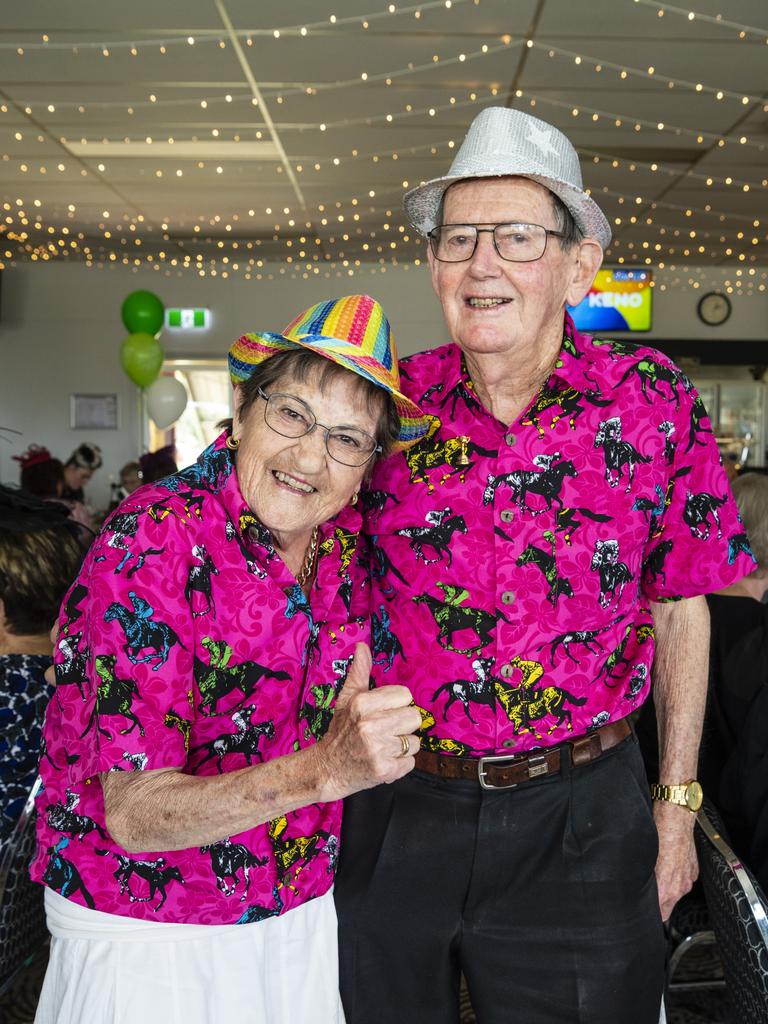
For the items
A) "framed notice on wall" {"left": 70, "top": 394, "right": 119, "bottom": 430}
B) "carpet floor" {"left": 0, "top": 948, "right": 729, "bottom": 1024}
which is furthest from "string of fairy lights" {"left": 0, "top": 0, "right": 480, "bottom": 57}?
"framed notice on wall" {"left": 70, "top": 394, "right": 119, "bottom": 430}

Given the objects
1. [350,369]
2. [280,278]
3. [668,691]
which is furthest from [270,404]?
[280,278]

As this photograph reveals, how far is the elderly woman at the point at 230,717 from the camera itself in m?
1.14

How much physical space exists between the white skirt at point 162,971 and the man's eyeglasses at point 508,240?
1.03m

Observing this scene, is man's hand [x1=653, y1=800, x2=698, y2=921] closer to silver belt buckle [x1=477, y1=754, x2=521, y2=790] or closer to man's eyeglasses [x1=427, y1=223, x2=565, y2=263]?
silver belt buckle [x1=477, y1=754, x2=521, y2=790]

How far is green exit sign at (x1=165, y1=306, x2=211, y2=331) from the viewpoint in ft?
30.4

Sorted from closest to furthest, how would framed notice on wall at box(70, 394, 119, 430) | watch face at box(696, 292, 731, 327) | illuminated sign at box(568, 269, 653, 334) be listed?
illuminated sign at box(568, 269, 653, 334) → watch face at box(696, 292, 731, 327) → framed notice on wall at box(70, 394, 119, 430)

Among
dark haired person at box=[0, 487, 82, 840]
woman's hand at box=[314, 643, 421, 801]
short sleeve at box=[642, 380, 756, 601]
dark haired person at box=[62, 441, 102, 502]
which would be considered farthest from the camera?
dark haired person at box=[62, 441, 102, 502]

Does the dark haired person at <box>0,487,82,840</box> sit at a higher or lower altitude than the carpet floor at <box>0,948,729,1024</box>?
higher

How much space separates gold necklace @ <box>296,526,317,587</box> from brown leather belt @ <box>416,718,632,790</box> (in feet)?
1.11

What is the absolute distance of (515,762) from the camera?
4.85ft

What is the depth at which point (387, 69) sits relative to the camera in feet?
14.9

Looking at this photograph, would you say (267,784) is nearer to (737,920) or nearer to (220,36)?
(737,920)

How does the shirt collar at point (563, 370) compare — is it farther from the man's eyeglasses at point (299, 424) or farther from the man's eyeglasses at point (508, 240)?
the man's eyeglasses at point (299, 424)

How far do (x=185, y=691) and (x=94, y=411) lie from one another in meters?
8.63
